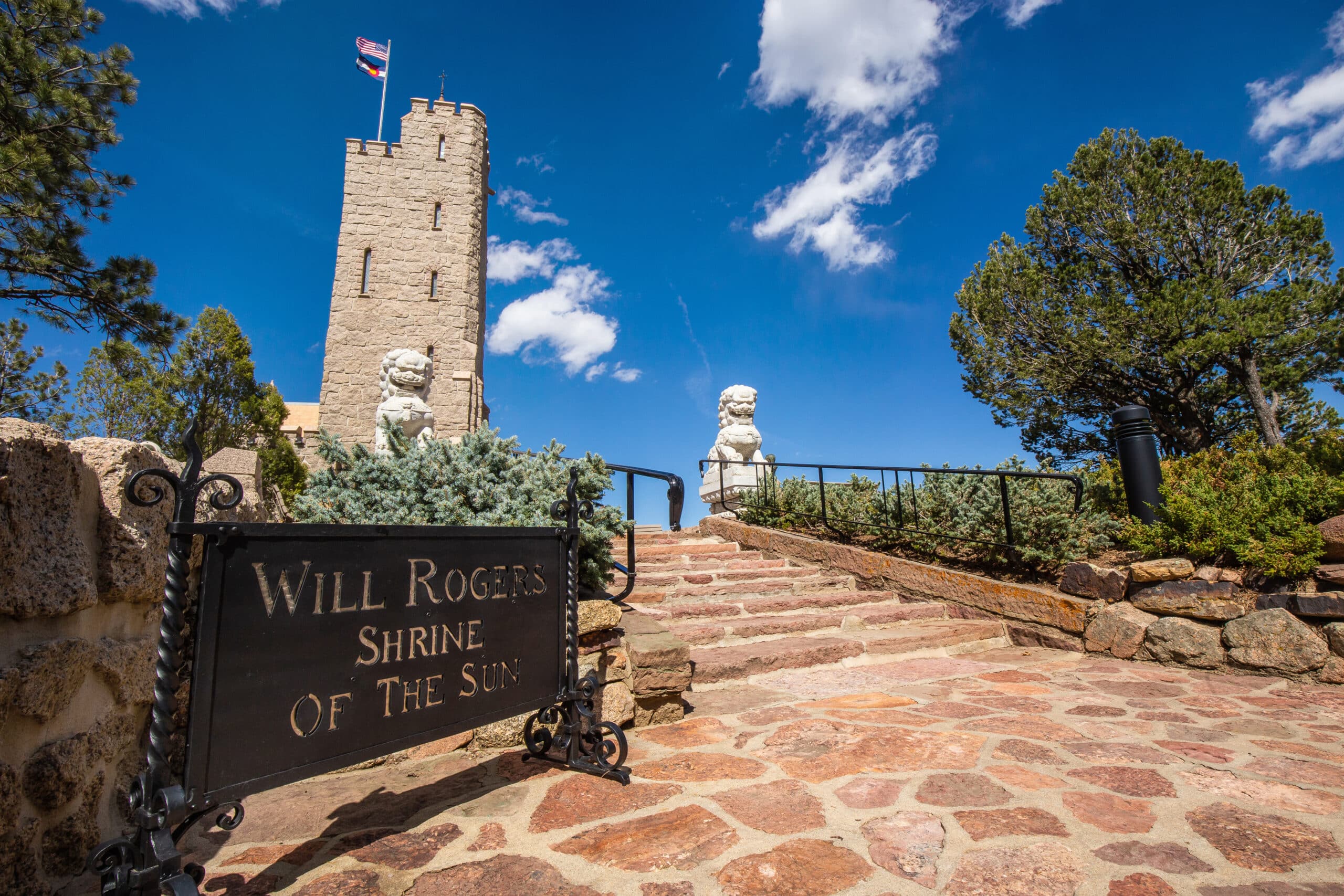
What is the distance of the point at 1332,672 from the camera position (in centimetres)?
344

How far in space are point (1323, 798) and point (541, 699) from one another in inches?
101

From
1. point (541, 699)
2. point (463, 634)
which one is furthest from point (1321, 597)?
point (463, 634)

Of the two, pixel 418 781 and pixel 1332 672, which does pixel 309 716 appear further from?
pixel 1332 672

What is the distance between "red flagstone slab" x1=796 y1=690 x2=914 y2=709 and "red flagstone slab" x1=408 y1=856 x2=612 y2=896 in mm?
1863

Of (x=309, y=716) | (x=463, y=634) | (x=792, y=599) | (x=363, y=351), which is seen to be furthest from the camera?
(x=363, y=351)

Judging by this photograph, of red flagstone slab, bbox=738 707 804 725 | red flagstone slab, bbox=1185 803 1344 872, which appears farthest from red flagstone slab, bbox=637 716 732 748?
red flagstone slab, bbox=1185 803 1344 872

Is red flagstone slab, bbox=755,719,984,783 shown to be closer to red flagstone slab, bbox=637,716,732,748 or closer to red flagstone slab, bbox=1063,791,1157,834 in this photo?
red flagstone slab, bbox=637,716,732,748

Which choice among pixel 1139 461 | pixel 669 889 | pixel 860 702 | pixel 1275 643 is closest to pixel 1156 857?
pixel 669 889

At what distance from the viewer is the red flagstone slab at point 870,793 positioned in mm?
2031

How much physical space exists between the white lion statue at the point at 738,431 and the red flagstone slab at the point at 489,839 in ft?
23.4

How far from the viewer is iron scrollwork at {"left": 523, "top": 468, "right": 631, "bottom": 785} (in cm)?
234

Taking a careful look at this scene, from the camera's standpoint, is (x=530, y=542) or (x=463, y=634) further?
(x=530, y=542)

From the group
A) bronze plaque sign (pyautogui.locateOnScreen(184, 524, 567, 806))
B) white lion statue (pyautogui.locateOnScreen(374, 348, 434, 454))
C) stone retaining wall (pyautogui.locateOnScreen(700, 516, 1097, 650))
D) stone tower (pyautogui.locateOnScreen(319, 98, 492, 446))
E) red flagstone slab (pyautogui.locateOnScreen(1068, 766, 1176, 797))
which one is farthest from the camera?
stone tower (pyautogui.locateOnScreen(319, 98, 492, 446))

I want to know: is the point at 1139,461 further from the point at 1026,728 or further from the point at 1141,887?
the point at 1141,887
